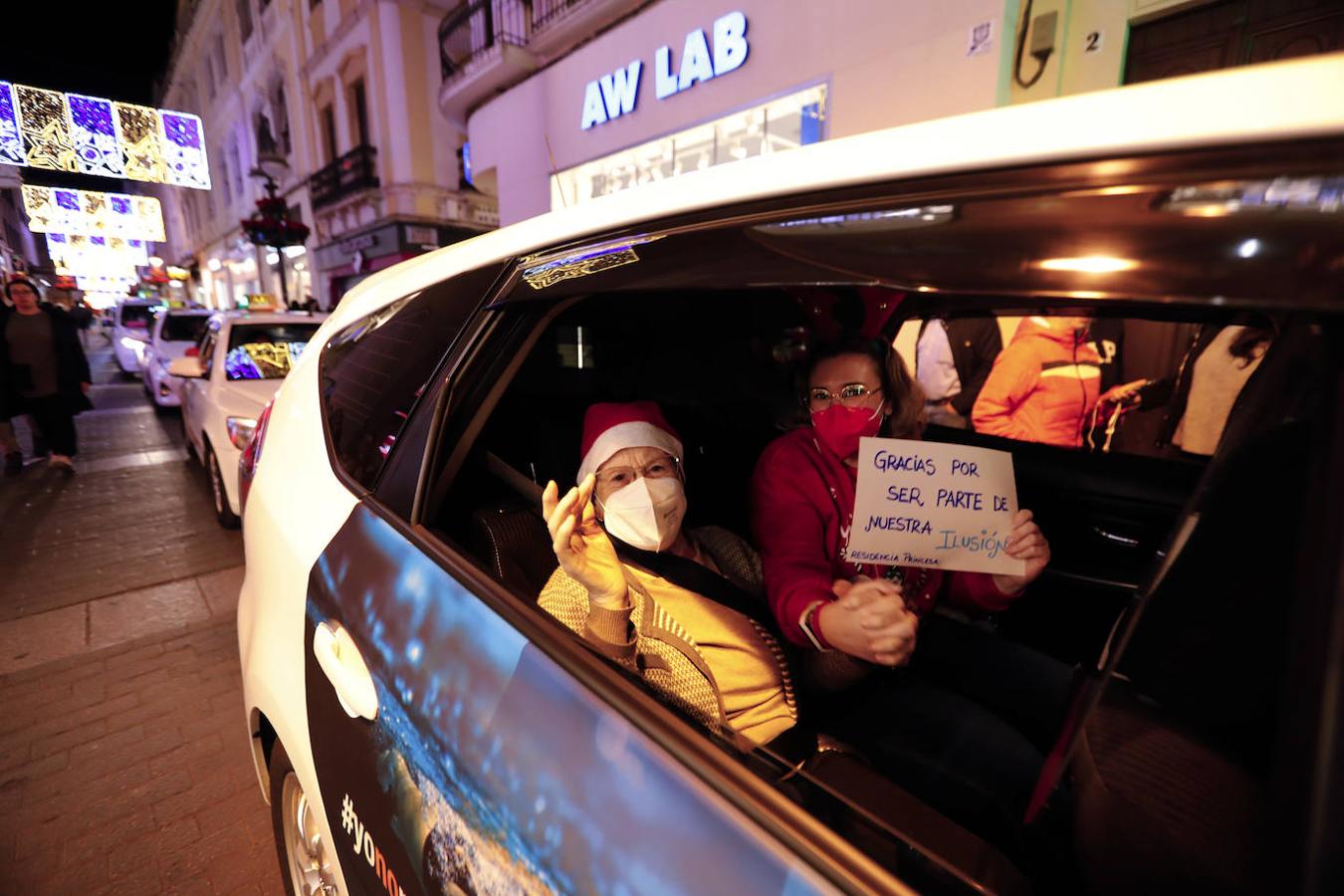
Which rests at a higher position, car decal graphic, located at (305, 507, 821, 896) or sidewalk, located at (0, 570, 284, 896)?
car decal graphic, located at (305, 507, 821, 896)

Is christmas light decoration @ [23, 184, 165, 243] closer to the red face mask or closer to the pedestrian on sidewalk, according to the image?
the pedestrian on sidewalk

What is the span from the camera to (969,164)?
24.1 inches

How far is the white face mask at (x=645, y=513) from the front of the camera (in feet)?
4.61

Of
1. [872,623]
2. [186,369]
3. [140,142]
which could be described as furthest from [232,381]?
[140,142]

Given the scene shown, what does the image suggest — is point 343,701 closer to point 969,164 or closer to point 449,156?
point 969,164

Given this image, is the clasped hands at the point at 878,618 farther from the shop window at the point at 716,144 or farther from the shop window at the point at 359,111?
the shop window at the point at 359,111

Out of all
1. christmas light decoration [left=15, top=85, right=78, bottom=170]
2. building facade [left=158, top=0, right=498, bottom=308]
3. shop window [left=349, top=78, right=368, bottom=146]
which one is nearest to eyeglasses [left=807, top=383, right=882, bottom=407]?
building facade [left=158, top=0, right=498, bottom=308]

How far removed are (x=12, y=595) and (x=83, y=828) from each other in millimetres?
2536

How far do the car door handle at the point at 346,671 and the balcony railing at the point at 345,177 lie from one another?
19144 mm

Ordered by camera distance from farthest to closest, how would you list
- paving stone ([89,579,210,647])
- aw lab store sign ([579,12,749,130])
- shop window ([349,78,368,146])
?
shop window ([349,78,368,146]), aw lab store sign ([579,12,749,130]), paving stone ([89,579,210,647])

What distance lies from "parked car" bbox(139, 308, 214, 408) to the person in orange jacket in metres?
10.3

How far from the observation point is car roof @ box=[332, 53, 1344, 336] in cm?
47

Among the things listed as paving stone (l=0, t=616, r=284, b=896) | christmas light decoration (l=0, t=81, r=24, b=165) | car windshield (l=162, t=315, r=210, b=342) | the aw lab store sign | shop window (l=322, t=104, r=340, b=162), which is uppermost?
shop window (l=322, t=104, r=340, b=162)

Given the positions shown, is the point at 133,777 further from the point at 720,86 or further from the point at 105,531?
the point at 720,86
